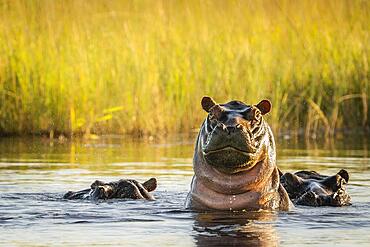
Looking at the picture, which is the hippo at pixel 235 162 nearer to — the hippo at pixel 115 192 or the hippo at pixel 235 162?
the hippo at pixel 235 162

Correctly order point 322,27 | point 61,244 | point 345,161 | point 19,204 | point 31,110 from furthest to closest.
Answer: point 322,27, point 31,110, point 345,161, point 19,204, point 61,244

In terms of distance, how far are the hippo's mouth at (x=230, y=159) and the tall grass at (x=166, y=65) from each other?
7887 millimetres

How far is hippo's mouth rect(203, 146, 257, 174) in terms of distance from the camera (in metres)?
7.62

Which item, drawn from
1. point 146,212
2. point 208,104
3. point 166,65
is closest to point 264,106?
point 208,104

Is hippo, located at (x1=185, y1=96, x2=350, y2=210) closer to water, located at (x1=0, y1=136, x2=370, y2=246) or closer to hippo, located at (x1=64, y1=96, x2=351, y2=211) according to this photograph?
hippo, located at (x1=64, y1=96, x2=351, y2=211)

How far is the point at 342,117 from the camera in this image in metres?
17.2

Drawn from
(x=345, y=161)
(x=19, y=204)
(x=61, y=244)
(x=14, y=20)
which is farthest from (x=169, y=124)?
(x=61, y=244)

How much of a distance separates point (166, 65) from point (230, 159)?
8.82m

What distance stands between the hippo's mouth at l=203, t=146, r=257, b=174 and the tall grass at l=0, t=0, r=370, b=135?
7.89 m

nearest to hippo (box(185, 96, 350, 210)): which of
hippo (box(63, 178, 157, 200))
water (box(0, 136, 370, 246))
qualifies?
water (box(0, 136, 370, 246))

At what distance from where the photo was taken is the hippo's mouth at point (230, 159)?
7.62m

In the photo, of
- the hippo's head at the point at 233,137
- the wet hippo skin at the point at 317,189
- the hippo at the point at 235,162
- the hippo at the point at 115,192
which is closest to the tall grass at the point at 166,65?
the hippo at the point at 115,192

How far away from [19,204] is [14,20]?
25.9 ft

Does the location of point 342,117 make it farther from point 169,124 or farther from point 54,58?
point 54,58
